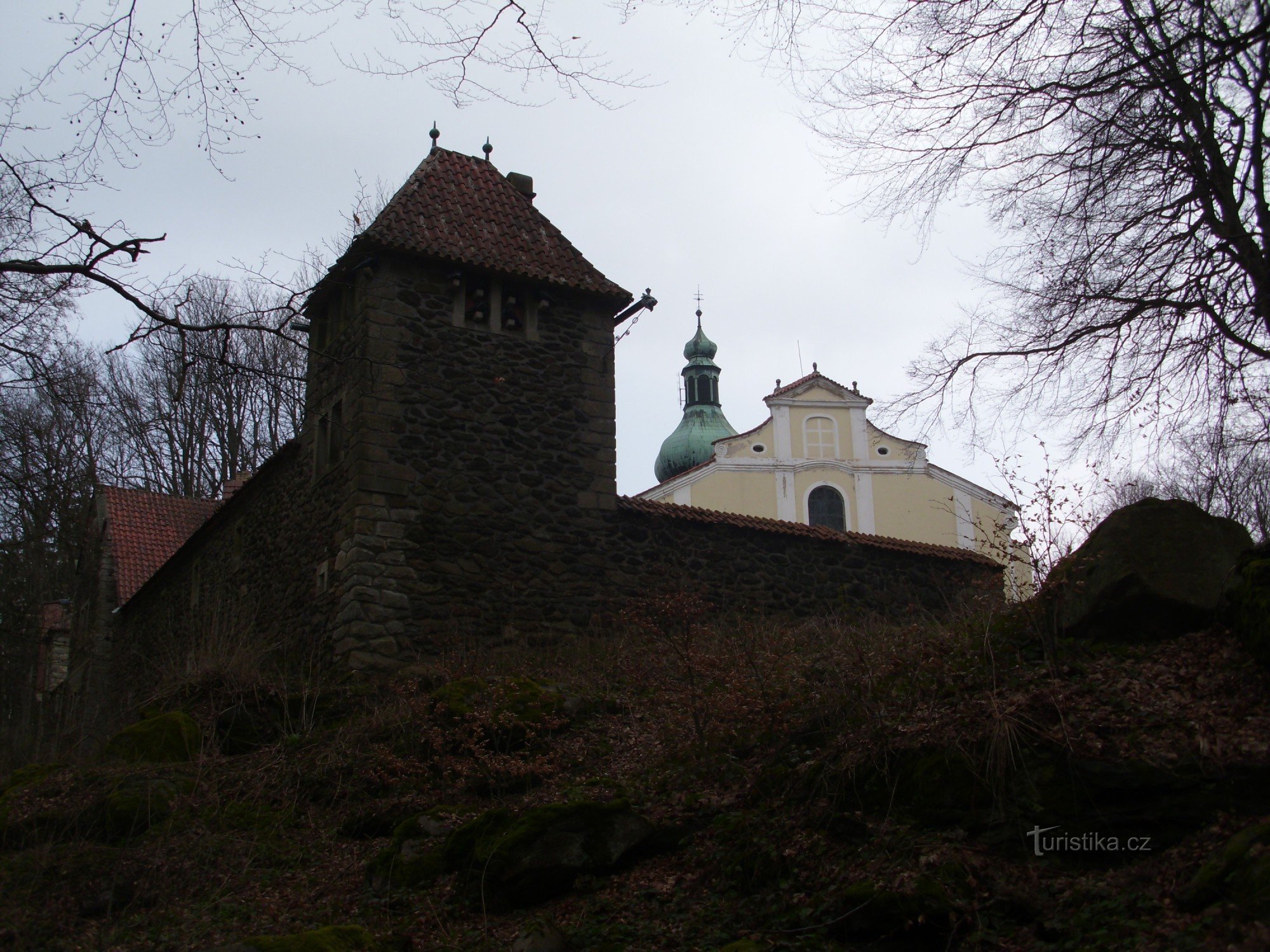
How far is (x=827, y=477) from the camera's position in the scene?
106 ft

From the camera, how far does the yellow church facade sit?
31812 millimetres

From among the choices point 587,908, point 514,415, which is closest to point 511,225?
point 514,415

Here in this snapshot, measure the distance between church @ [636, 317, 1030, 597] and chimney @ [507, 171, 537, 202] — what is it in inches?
655

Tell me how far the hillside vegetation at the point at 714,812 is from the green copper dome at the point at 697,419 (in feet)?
102

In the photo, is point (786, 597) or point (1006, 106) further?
point (786, 597)

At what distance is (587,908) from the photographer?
20.1 ft

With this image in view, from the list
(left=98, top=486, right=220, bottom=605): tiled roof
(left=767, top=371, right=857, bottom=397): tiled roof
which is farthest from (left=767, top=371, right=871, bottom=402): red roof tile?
(left=98, top=486, right=220, bottom=605): tiled roof

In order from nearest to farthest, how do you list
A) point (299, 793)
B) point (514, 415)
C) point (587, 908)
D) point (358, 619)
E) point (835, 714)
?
point (587, 908) < point (835, 714) < point (299, 793) < point (358, 619) < point (514, 415)

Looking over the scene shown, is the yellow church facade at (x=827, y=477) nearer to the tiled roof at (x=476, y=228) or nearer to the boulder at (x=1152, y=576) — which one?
the tiled roof at (x=476, y=228)

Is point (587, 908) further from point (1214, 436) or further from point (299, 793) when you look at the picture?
point (1214, 436)

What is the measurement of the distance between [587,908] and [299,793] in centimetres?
354

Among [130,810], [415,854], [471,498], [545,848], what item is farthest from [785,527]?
[130,810]

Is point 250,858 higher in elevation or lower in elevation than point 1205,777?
lower
